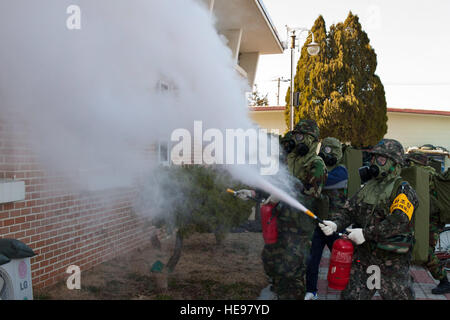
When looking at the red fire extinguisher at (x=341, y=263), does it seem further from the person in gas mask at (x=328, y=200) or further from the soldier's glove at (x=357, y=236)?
the person in gas mask at (x=328, y=200)

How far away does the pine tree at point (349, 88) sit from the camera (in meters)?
17.2

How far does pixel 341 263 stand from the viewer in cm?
310

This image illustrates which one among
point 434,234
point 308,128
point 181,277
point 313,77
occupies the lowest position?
point 181,277

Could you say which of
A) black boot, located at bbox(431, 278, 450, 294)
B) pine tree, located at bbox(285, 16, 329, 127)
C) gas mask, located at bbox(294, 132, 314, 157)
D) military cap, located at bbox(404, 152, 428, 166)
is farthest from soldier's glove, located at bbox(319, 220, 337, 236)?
pine tree, located at bbox(285, 16, 329, 127)

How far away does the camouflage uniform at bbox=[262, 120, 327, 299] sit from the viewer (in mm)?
3814

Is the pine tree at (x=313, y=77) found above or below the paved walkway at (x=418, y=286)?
above

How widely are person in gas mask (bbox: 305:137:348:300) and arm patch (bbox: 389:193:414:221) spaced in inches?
38.4

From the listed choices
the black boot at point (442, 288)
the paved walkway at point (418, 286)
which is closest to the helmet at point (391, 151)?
the paved walkway at point (418, 286)

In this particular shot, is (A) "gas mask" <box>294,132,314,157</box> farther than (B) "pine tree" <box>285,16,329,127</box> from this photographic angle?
No

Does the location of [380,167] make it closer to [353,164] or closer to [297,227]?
[297,227]

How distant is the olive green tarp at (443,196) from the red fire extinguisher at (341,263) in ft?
6.68

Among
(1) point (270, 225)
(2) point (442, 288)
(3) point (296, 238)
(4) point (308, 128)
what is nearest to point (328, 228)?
(3) point (296, 238)

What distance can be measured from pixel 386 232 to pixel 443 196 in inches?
80.1

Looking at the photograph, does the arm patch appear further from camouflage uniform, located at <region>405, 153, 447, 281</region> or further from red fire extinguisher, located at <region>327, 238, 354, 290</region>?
camouflage uniform, located at <region>405, 153, 447, 281</region>
